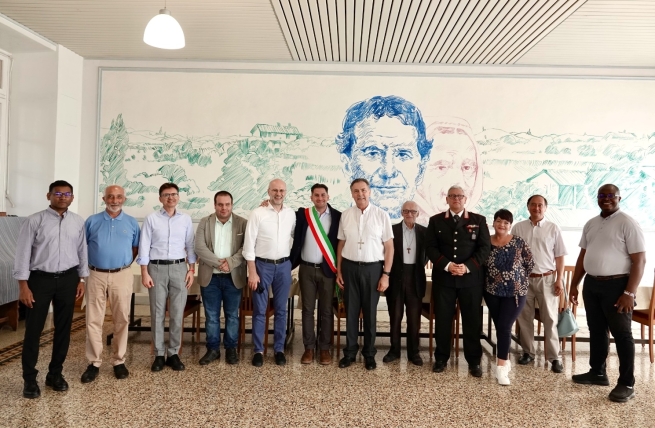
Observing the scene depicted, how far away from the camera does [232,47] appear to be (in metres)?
5.66

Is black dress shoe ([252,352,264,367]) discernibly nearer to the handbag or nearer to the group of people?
the group of people

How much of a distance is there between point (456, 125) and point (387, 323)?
2.57 m

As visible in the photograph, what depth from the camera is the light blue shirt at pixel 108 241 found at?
361 cm

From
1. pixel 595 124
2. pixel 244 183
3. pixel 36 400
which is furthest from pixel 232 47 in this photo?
pixel 595 124

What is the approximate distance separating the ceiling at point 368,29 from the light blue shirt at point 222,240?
2.08 metres

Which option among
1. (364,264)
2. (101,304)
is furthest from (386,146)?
(101,304)

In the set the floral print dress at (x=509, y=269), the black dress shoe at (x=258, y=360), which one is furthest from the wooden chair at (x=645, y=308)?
the black dress shoe at (x=258, y=360)

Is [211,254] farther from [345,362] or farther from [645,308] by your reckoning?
[645,308]

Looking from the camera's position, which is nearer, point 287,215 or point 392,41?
point 287,215

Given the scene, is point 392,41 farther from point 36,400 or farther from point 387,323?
point 36,400

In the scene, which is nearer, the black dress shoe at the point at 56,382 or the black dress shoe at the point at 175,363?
the black dress shoe at the point at 56,382

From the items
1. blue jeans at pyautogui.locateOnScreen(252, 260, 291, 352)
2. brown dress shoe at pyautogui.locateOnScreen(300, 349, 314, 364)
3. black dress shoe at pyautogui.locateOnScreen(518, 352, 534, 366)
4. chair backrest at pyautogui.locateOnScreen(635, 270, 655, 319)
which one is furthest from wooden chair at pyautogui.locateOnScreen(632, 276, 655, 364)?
blue jeans at pyautogui.locateOnScreen(252, 260, 291, 352)

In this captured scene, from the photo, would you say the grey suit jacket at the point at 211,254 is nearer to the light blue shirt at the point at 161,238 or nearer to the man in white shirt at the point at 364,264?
the light blue shirt at the point at 161,238

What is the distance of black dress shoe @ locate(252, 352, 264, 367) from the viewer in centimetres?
404
